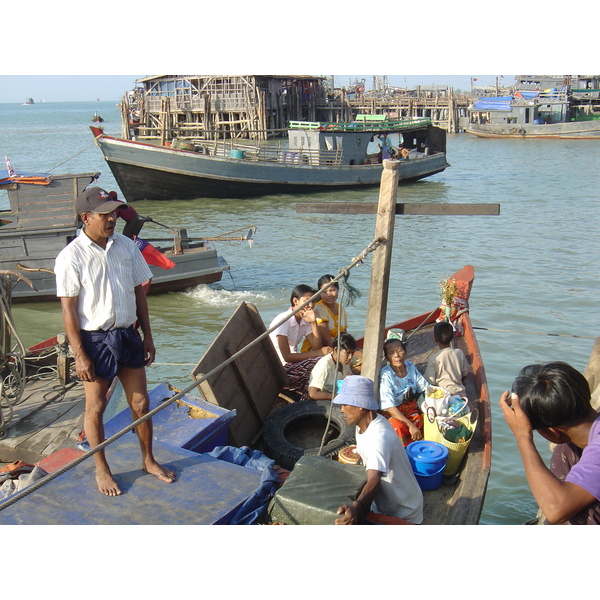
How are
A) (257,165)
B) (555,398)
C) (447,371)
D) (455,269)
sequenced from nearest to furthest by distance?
(555,398)
(447,371)
(455,269)
(257,165)

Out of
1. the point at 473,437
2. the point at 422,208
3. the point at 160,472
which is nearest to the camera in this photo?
the point at 160,472

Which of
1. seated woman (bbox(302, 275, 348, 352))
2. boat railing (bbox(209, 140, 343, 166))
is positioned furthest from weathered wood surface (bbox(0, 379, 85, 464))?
boat railing (bbox(209, 140, 343, 166))

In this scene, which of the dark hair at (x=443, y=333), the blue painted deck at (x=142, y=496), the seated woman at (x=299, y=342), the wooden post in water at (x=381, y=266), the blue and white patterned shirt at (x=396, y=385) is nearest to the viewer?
the blue painted deck at (x=142, y=496)

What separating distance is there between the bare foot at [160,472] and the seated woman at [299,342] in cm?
252

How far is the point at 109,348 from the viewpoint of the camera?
3.64 m

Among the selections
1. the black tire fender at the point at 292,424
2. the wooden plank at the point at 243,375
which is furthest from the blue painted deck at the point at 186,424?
the black tire fender at the point at 292,424

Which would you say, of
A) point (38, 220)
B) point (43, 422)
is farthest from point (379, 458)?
point (38, 220)

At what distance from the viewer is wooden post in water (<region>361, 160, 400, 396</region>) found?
4461mm

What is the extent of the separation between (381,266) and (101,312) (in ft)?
6.77

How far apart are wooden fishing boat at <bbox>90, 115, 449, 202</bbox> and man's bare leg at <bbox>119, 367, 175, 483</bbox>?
2139cm

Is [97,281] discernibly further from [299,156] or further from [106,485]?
[299,156]

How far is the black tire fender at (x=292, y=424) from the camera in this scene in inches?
189

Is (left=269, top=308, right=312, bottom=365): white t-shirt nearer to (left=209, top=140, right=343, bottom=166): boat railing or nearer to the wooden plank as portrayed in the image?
the wooden plank

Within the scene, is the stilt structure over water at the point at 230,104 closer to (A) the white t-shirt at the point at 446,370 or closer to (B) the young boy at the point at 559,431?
(A) the white t-shirt at the point at 446,370
